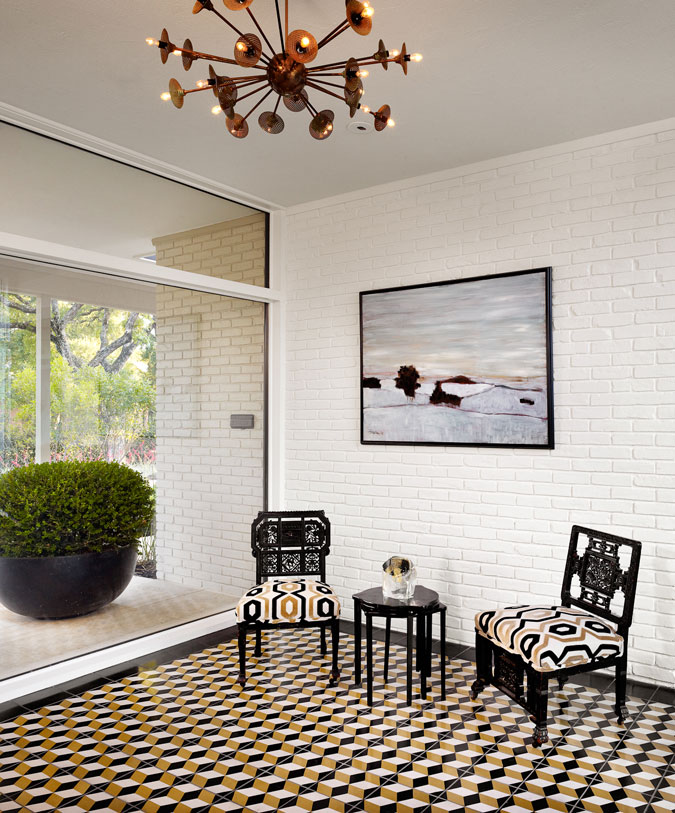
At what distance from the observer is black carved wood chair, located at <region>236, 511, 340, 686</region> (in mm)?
3461

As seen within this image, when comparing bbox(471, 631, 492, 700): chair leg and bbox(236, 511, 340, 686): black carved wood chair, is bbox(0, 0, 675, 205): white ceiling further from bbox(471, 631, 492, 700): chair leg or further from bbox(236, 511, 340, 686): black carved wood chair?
bbox(471, 631, 492, 700): chair leg

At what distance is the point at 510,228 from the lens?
3965mm

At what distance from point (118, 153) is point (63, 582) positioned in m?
2.32

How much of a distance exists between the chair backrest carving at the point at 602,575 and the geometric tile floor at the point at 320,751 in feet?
1.53

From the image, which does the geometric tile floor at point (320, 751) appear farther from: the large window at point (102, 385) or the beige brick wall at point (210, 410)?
the large window at point (102, 385)

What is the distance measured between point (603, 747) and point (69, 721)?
90.1 inches

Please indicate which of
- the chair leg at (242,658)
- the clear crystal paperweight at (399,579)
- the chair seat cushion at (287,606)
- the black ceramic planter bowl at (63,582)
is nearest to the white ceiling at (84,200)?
the black ceramic planter bowl at (63,582)

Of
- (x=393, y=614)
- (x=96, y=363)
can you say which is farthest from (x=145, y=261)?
(x=393, y=614)

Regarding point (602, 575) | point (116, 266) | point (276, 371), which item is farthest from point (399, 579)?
point (116, 266)

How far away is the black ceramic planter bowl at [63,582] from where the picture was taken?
11.1ft

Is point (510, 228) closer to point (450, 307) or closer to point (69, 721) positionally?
point (450, 307)

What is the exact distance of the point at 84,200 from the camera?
12.0 ft

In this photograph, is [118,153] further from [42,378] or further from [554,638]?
→ [554,638]

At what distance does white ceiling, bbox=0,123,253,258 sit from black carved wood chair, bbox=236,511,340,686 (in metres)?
1.79
